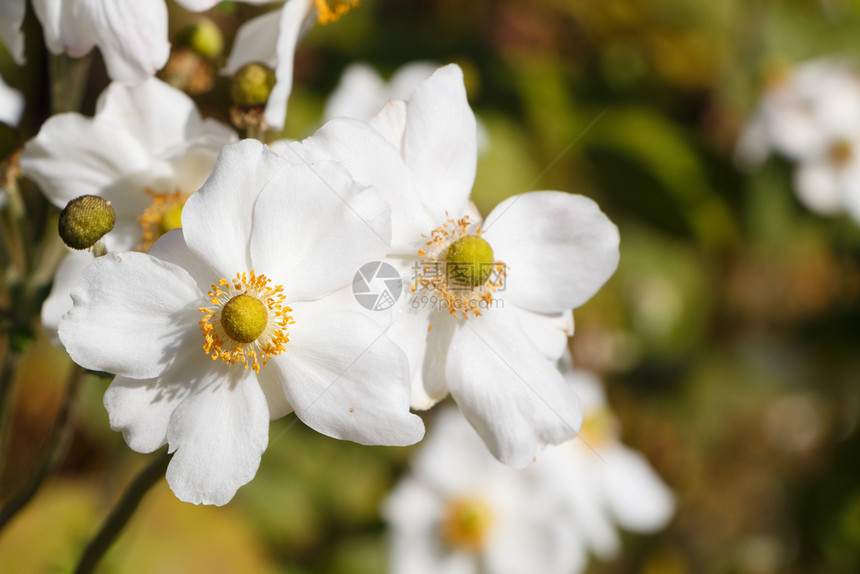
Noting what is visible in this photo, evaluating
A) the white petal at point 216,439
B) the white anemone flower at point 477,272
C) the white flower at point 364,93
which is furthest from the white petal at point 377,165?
the white flower at point 364,93

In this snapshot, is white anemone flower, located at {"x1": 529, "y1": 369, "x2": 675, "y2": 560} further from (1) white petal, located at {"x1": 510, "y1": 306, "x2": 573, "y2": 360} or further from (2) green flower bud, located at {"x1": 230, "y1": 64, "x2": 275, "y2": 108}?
(2) green flower bud, located at {"x1": 230, "y1": 64, "x2": 275, "y2": 108}

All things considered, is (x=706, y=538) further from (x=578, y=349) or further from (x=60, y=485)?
(x=60, y=485)

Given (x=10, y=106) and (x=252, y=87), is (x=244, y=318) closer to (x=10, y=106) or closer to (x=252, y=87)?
(x=252, y=87)

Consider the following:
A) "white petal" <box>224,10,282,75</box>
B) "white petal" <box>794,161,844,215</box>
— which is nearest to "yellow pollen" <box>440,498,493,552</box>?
"white petal" <box>224,10,282,75</box>

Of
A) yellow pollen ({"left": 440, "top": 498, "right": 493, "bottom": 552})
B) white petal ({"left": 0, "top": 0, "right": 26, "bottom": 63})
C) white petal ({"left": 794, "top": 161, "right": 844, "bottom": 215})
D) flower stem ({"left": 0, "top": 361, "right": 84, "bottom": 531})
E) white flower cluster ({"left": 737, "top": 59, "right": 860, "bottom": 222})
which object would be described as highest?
white petal ({"left": 0, "top": 0, "right": 26, "bottom": 63})

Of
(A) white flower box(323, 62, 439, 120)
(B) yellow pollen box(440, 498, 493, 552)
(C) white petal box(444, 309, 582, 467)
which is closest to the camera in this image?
(C) white petal box(444, 309, 582, 467)

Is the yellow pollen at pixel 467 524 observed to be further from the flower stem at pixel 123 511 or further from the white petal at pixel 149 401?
the white petal at pixel 149 401

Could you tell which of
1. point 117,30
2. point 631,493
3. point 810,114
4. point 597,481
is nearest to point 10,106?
point 117,30
